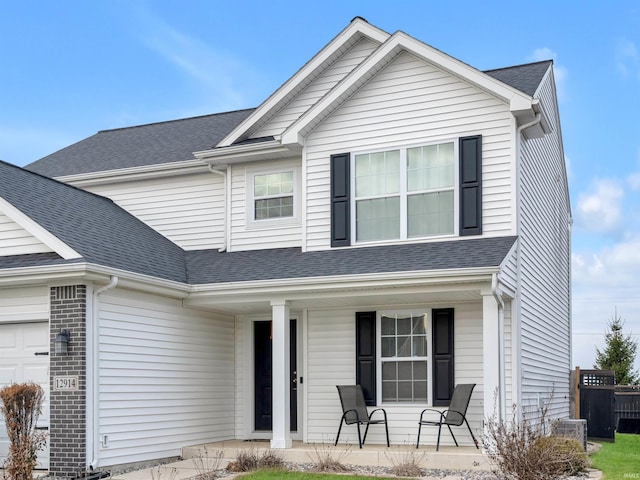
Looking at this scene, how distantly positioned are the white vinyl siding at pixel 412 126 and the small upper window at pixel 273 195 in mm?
741

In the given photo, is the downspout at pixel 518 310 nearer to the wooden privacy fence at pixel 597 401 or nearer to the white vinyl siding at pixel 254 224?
the white vinyl siding at pixel 254 224

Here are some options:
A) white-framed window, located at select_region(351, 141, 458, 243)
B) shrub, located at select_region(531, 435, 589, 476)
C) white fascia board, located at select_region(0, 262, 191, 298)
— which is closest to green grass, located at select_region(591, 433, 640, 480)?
shrub, located at select_region(531, 435, 589, 476)

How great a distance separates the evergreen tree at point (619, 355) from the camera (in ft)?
94.7

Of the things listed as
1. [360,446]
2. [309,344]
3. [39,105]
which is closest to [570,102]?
[309,344]

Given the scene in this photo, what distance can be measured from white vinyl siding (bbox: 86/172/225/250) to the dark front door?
1833mm

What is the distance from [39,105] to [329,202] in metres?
8.29

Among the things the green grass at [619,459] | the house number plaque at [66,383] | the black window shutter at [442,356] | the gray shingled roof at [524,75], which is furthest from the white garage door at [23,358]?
the gray shingled roof at [524,75]

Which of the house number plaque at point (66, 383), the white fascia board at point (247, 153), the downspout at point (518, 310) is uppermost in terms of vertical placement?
the white fascia board at point (247, 153)

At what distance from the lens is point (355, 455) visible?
38.4 ft

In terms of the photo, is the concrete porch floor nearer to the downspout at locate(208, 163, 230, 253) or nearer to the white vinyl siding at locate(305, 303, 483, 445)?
the white vinyl siding at locate(305, 303, 483, 445)

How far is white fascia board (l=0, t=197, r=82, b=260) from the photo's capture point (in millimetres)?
11156

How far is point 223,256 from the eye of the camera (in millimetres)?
14453

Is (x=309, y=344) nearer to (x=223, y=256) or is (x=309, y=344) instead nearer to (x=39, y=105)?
(x=223, y=256)

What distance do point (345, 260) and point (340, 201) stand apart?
4.00ft
